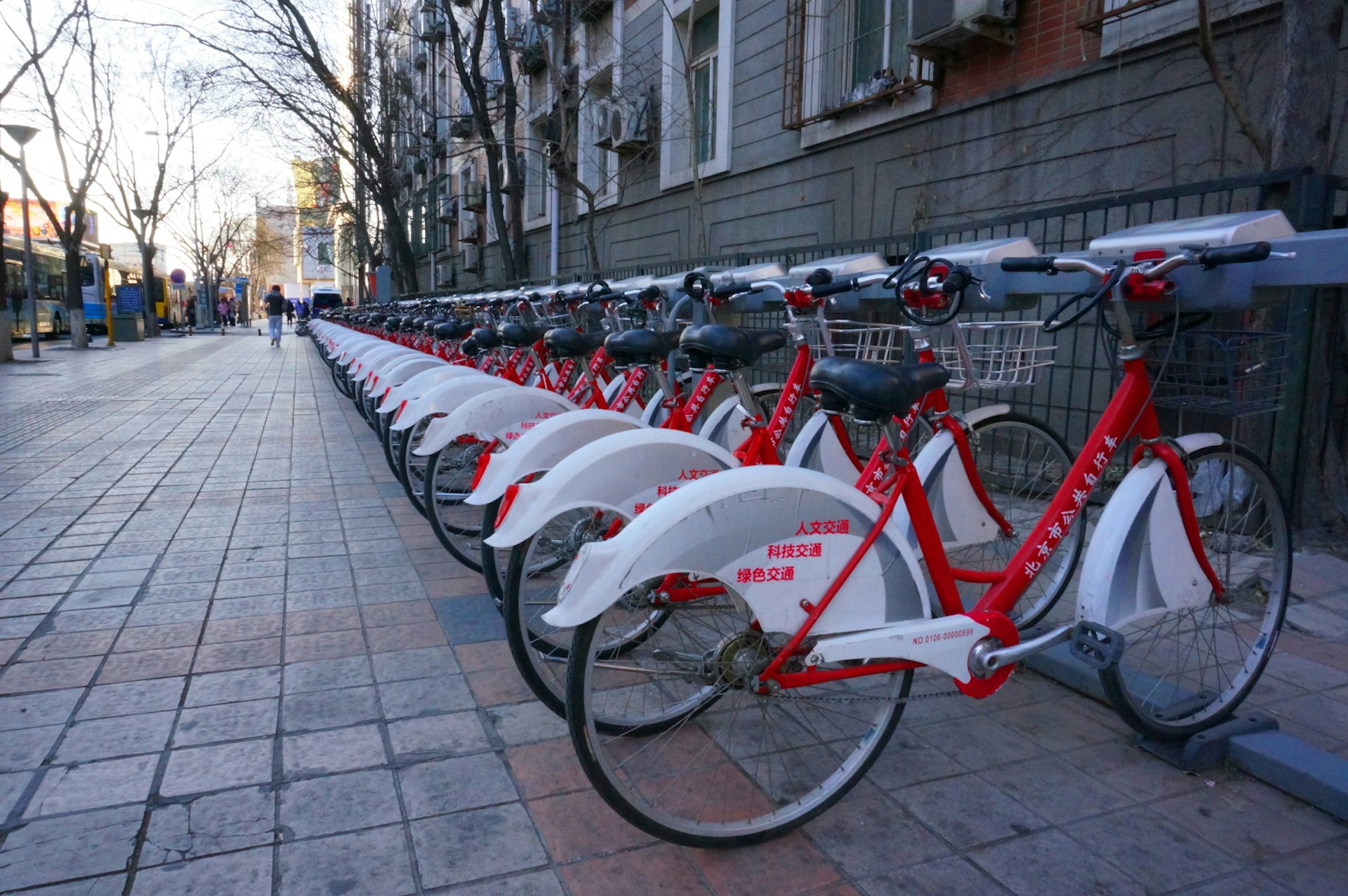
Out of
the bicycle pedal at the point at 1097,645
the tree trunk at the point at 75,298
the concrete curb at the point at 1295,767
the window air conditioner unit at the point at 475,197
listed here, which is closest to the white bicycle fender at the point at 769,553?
the bicycle pedal at the point at 1097,645

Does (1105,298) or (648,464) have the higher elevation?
(1105,298)

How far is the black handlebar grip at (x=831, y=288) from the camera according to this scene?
3031mm

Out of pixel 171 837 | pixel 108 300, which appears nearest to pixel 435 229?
pixel 108 300

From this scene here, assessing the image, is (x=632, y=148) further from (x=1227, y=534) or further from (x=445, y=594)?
(x=1227, y=534)

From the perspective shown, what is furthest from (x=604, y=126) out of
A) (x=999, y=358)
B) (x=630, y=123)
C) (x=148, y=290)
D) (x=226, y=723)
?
(x=148, y=290)

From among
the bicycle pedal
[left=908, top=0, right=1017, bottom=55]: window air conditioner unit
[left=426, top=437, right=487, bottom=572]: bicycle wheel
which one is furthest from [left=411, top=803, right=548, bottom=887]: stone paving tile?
[left=908, top=0, right=1017, bottom=55]: window air conditioner unit

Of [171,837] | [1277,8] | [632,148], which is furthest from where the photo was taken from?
[632,148]

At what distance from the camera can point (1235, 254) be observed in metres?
2.21

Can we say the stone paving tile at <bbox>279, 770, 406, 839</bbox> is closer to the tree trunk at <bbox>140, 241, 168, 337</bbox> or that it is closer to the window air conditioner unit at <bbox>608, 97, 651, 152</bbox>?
the window air conditioner unit at <bbox>608, 97, 651, 152</bbox>

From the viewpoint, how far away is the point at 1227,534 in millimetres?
2793

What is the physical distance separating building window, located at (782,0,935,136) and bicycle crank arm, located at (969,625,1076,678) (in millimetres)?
6691

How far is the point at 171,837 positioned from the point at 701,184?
10.7m

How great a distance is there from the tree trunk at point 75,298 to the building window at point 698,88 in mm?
15259

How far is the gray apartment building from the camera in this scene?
5.99 meters
